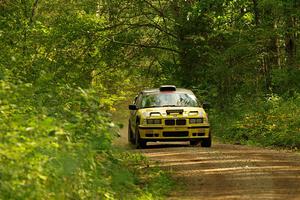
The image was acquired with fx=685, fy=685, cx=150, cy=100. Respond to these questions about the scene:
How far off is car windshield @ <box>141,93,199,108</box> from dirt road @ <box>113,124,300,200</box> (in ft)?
7.26

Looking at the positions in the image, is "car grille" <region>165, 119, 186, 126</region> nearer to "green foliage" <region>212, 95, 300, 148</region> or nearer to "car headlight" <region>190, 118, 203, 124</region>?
"car headlight" <region>190, 118, 203, 124</region>

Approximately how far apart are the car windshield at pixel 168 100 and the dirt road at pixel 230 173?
2.21 metres

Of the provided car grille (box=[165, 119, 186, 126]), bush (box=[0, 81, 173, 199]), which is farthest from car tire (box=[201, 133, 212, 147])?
bush (box=[0, 81, 173, 199])

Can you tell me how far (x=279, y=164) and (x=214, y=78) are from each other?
57.3 ft

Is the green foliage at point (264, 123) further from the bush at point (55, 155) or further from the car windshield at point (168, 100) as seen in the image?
the bush at point (55, 155)

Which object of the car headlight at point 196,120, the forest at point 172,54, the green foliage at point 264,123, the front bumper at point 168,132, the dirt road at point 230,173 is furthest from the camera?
the green foliage at point 264,123

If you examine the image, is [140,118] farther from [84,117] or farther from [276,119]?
[84,117]

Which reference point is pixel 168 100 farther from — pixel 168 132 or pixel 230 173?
pixel 230 173

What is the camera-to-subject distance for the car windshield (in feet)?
62.6

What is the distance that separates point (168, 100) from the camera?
1923cm

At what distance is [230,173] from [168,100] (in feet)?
21.8

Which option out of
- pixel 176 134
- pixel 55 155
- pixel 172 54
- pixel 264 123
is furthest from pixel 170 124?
pixel 172 54

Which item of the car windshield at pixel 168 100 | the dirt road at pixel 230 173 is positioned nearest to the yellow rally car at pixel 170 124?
the car windshield at pixel 168 100

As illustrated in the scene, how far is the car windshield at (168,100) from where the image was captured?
62.6 ft
